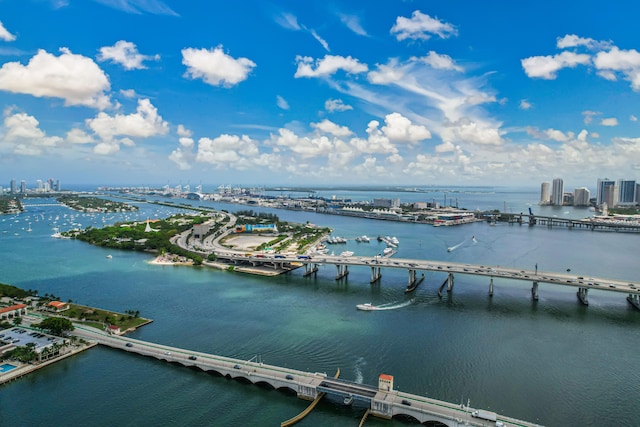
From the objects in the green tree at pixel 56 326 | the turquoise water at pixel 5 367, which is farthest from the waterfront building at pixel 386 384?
the green tree at pixel 56 326

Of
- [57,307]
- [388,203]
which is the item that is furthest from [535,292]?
[388,203]

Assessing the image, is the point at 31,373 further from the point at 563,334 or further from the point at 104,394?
the point at 563,334

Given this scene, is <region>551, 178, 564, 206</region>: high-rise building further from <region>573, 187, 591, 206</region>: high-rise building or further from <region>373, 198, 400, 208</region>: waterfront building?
<region>373, 198, 400, 208</region>: waterfront building

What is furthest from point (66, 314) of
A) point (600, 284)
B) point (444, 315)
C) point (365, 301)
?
point (600, 284)

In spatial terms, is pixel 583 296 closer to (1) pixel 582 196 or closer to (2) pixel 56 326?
(2) pixel 56 326

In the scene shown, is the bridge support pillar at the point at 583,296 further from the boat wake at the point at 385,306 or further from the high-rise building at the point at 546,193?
the high-rise building at the point at 546,193
